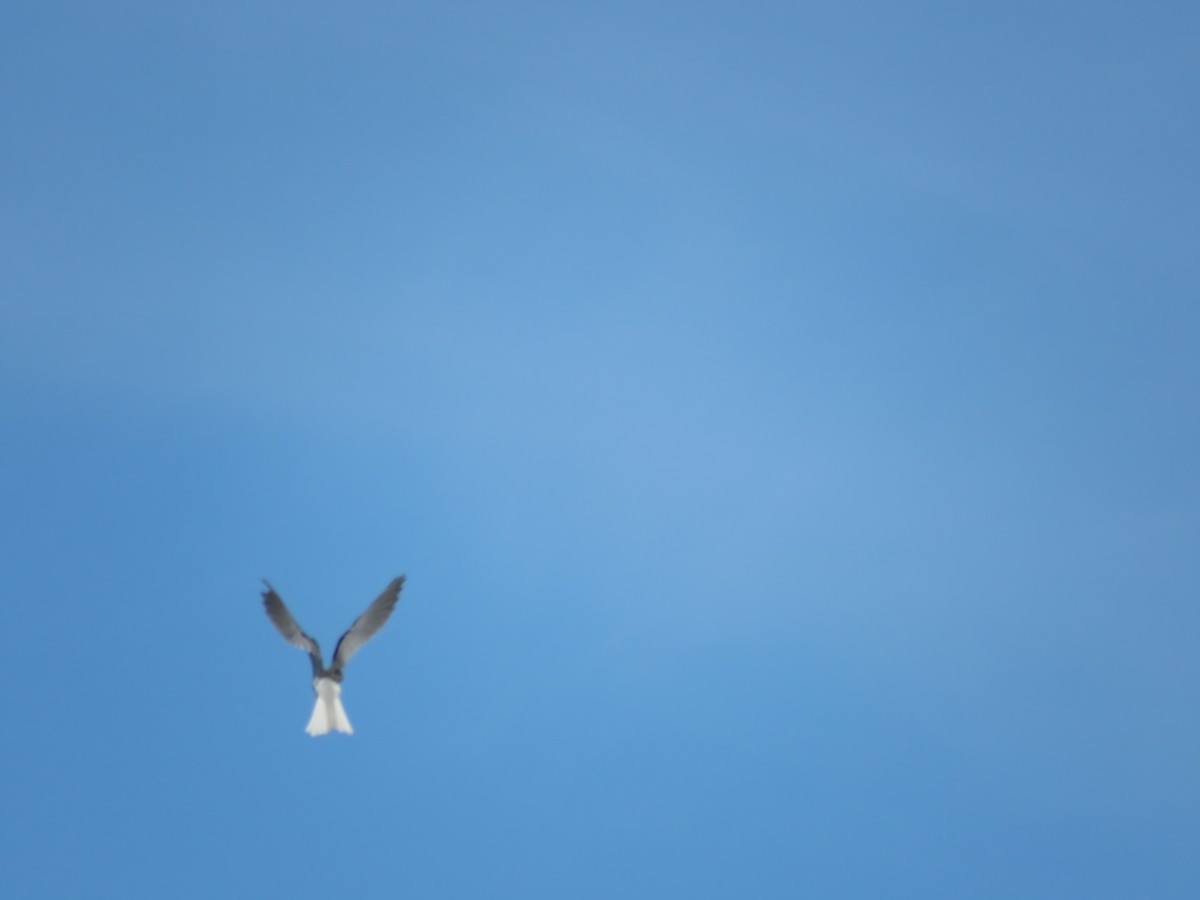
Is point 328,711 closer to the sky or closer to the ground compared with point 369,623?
closer to the ground

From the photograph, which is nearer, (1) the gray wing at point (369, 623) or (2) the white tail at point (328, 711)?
(2) the white tail at point (328, 711)

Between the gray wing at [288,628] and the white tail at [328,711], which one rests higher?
the gray wing at [288,628]

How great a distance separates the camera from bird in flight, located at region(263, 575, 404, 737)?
45.1 feet

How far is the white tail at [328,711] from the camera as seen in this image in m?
13.5

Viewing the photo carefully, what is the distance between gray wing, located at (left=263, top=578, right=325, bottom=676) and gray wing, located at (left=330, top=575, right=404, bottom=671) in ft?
0.91

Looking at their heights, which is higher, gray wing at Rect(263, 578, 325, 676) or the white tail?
gray wing at Rect(263, 578, 325, 676)

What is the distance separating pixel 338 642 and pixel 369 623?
40 centimetres

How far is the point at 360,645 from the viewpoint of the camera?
571 inches

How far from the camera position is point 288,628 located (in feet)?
46.6

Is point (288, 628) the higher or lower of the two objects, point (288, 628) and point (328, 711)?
the higher

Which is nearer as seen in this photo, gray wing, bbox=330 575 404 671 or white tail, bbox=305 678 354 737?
white tail, bbox=305 678 354 737

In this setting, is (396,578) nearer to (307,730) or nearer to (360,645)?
(360,645)

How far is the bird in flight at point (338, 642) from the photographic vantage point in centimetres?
1376

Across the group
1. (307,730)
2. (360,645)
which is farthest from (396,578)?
(307,730)
